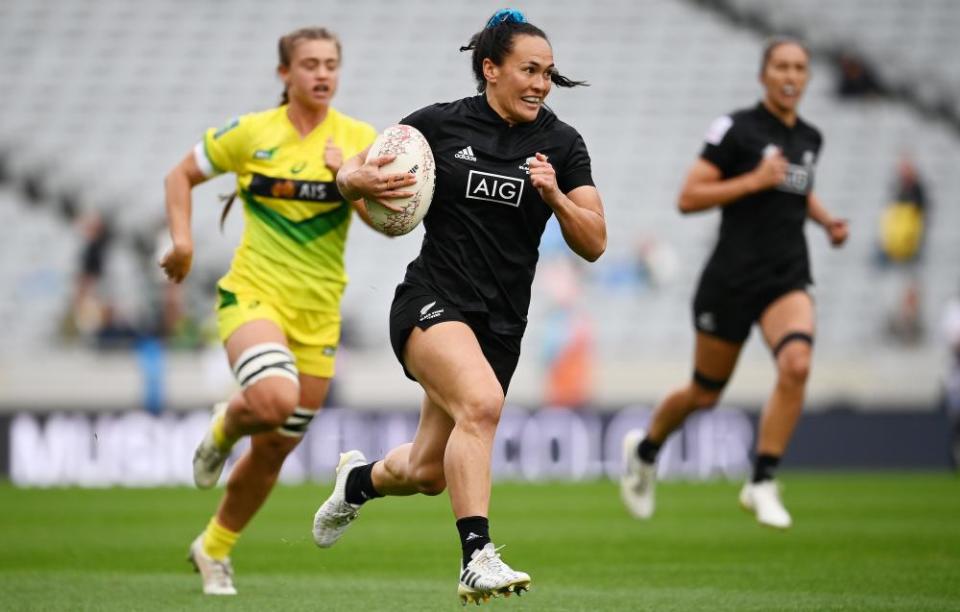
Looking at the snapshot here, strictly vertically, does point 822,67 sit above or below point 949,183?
above

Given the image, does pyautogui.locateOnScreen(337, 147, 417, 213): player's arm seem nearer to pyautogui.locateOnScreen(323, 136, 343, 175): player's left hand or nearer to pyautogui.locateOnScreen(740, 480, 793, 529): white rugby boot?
pyautogui.locateOnScreen(323, 136, 343, 175): player's left hand

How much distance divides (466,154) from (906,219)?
692 inches

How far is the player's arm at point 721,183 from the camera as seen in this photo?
30.5 ft

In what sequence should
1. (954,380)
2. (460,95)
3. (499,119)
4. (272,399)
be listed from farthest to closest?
1. (460,95)
2. (954,380)
3. (272,399)
4. (499,119)

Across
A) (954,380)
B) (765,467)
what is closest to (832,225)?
(765,467)

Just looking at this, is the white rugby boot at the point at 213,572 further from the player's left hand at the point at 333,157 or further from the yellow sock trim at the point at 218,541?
the player's left hand at the point at 333,157

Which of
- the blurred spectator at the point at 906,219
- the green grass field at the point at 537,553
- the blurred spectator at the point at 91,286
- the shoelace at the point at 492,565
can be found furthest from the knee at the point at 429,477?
the blurred spectator at the point at 906,219

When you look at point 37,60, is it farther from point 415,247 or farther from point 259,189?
point 259,189

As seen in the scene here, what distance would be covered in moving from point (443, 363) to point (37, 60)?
23.0 m

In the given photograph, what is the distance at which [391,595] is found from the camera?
23.9ft

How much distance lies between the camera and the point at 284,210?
7.84 meters

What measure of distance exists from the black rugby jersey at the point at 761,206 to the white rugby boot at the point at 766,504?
1.23 m

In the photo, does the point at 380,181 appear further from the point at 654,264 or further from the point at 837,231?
the point at 654,264

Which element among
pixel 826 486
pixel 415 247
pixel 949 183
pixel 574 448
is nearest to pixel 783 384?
pixel 826 486
